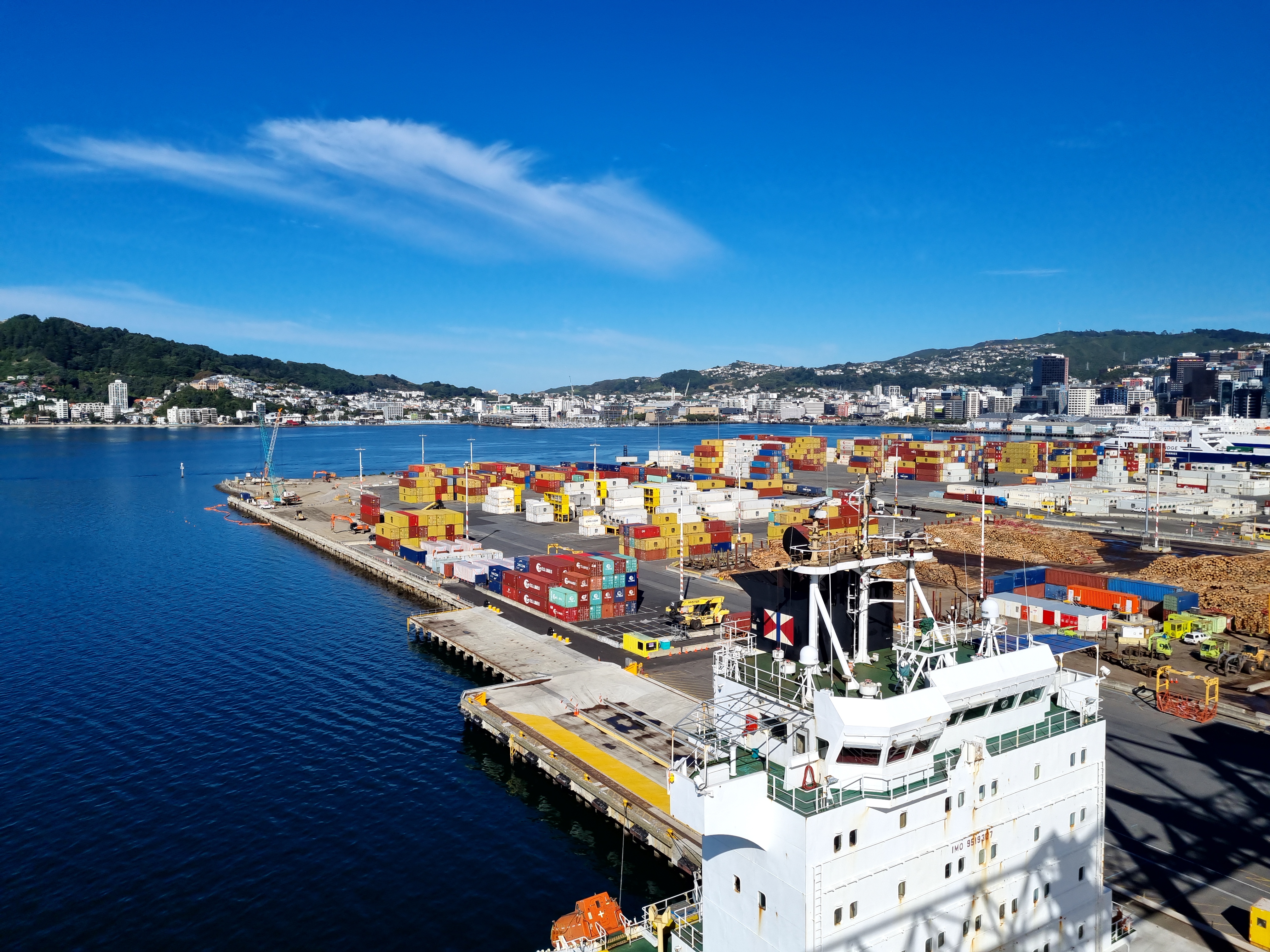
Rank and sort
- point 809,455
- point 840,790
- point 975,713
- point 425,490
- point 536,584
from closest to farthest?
point 840,790, point 975,713, point 536,584, point 425,490, point 809,455

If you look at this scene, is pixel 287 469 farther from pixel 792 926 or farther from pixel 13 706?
pixel 792 926

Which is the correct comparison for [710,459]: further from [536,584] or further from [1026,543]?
[536,584]

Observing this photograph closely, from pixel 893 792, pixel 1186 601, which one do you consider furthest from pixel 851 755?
pixel 1186 601

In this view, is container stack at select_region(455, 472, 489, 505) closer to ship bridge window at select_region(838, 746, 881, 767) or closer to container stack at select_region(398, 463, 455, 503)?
container stack at select_region(398, 463, 455, 503)

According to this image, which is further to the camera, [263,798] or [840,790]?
[263,798]

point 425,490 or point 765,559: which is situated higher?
point 425,490

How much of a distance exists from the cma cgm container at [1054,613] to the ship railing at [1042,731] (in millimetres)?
29322

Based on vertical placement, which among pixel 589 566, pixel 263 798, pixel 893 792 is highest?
pixel 893 792

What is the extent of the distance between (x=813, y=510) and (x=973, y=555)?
5557cm

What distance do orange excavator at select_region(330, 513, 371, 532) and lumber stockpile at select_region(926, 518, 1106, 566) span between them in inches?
2263

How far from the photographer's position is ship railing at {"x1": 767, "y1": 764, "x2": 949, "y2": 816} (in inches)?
428

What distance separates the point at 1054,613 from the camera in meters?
43.6

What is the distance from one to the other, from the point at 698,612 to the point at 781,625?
116ft

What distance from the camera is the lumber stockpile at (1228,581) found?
4372cm
